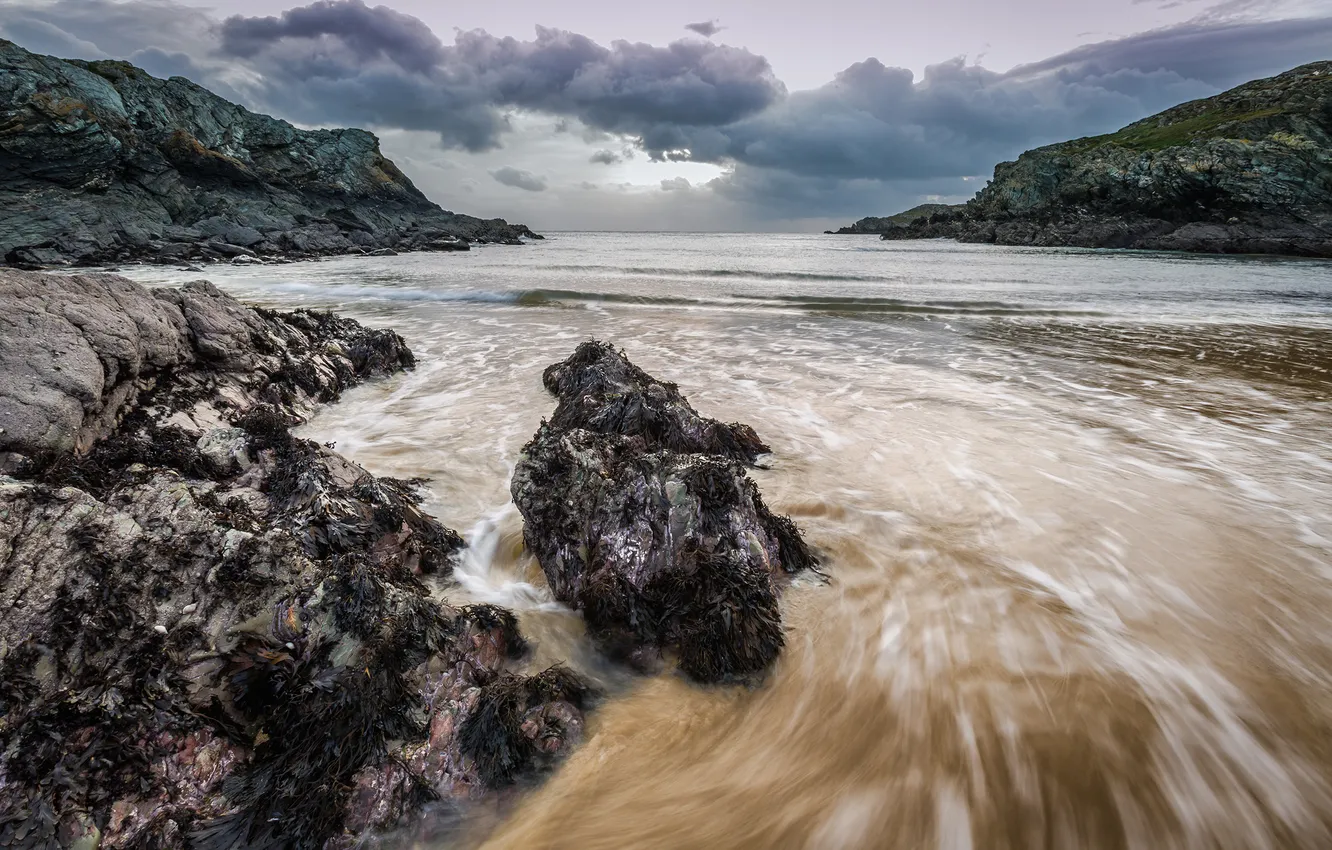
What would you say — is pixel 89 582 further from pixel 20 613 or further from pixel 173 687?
pixel 173 687

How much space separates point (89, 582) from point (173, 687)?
0.52m

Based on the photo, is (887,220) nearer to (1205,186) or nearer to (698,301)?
(1205,186)

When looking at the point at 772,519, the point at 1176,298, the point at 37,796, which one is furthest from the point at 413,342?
the point at 1176,298

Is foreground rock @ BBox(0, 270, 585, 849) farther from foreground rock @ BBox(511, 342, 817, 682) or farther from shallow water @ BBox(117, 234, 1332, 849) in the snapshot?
foreground rock @ BBox(511, 342, 817, 682)

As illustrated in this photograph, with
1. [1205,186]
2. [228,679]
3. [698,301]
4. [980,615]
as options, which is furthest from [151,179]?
[1205,186]

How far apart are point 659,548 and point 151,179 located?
2716 inches

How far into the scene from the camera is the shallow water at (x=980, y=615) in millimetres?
2318

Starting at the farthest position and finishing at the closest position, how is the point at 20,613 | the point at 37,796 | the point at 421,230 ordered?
the point at 421,230 → the point at 20,613 → the point at 37,796

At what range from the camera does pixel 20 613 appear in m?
1.94

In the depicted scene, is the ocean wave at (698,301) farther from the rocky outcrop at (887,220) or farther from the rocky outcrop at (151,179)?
the rocky outcrop at (887,220)

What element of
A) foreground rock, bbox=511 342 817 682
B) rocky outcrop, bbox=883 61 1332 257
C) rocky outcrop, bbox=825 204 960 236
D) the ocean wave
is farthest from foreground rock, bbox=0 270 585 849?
rocky outcrop, bbox=825 204 960 236

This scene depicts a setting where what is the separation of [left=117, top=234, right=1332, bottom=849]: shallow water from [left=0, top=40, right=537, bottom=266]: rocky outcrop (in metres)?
44.4

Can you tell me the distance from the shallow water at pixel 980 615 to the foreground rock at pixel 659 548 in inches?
6.6

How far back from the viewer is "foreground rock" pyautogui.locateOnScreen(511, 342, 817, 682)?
117 inches
